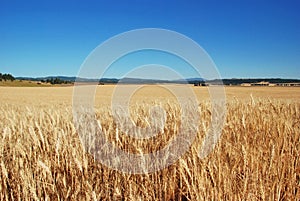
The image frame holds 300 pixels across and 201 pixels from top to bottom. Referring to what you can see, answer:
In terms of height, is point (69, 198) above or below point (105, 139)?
below

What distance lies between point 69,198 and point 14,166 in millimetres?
576

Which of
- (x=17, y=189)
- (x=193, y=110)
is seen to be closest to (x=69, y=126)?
(x=17, y=189)

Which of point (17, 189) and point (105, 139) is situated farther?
point (105, 139)

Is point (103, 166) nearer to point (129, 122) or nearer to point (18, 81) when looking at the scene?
point (129, 122)

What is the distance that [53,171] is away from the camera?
7.93ft

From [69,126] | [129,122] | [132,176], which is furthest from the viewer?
[129,122]

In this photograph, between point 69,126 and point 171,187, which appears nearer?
point 171,187

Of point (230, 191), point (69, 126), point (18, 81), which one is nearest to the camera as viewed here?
point (230, 191)

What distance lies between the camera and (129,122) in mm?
4129

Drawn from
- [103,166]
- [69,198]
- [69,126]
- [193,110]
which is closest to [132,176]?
[103,166]

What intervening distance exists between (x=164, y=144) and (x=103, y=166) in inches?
34.2

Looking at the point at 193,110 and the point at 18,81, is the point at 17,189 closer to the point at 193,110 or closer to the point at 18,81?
the point at 193,110

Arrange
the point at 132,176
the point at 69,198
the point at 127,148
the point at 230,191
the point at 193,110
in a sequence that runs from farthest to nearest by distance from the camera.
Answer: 1. the point at 193,110
2. the point at 127,148
3. the point at 132,176
4. the point at 69,198
5. the point at 230,191

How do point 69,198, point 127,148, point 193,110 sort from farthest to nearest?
point 193,110, point 127,148, point 69,198
